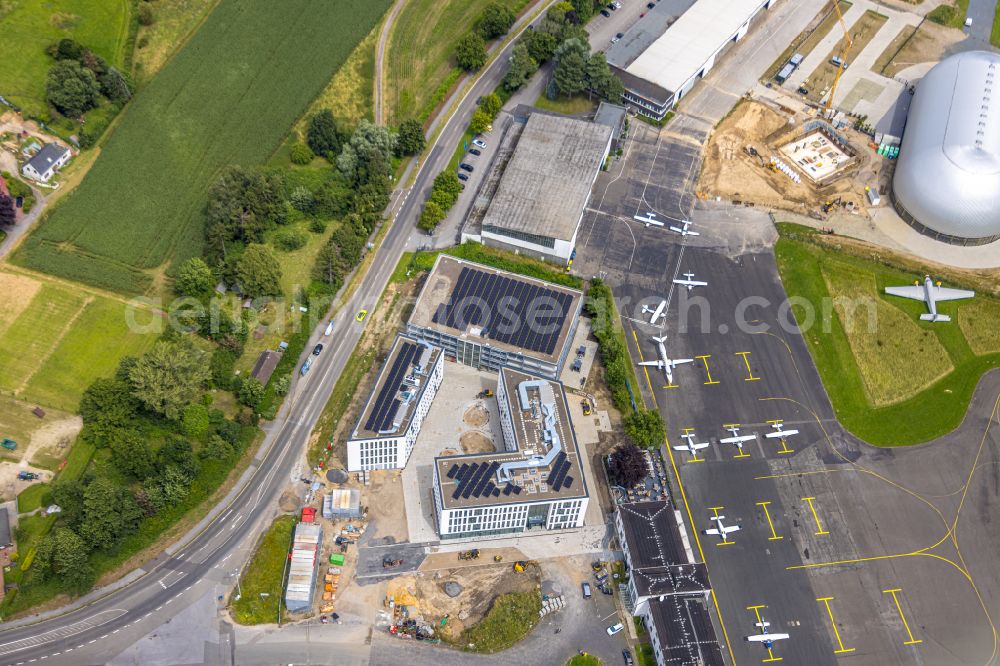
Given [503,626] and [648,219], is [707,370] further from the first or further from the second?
[503,626]

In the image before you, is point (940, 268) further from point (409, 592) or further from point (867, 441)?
point (409, 592)

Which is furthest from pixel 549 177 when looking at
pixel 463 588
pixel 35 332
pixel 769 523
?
pixel 35 332

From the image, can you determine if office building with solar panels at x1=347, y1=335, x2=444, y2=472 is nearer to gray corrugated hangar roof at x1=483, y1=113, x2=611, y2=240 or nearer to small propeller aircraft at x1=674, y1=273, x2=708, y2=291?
gray corrugated hangar roof at x1=483, y1=113, x2=611, y2=240

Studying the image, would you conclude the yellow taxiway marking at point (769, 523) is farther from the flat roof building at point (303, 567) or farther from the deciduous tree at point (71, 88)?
the deciduous tree at point (71, 88)

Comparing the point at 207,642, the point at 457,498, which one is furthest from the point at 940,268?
the point at 207,642

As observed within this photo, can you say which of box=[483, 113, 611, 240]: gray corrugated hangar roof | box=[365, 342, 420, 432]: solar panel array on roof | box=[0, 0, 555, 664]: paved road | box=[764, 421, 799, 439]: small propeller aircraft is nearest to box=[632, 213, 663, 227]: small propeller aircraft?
box=[483, 113, 611, 240]: gray corrugated hangar roof

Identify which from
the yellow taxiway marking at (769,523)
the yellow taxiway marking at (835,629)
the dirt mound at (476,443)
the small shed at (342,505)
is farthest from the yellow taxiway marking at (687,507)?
the small shed at (342,505)

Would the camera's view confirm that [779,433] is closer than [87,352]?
Yes
